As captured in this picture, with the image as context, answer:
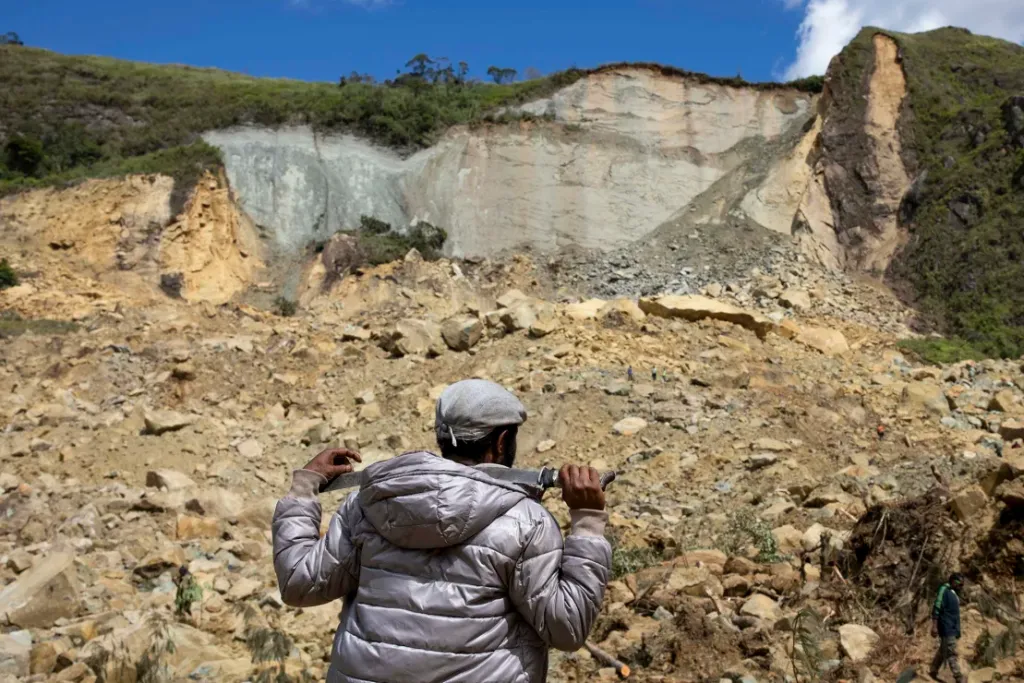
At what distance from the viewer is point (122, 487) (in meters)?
8.98

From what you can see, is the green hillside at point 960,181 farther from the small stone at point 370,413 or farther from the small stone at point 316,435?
the small stone at point 316,435

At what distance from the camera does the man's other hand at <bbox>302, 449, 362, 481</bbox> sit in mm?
2262

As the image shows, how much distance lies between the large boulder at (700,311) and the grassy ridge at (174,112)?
1236cm

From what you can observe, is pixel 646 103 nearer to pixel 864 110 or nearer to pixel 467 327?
pixel 864 110

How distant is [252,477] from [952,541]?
769cm

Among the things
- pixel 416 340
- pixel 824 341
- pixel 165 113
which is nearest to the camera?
pixel 416 340

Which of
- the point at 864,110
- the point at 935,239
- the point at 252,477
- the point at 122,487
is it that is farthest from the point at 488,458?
the point at 864,110

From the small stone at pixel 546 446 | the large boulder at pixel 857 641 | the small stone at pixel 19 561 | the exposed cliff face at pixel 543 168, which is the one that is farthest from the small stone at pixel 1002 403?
the exposed cliff face at pixel 543 168

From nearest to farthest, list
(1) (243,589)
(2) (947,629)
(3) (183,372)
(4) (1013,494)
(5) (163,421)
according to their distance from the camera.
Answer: (2) (947,629)
(4) (1013,494)
(1) (243,589)
(5) (163,421)
(3) (183,372)

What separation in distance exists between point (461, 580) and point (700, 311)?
1223 cm

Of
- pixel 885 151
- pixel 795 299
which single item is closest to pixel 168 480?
pixel 795 299

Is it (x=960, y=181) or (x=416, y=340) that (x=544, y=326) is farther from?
(x=960, y=181)

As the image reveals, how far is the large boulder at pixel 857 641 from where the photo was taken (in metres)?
4.41

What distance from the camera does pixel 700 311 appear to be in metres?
13.7
